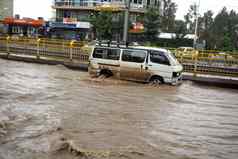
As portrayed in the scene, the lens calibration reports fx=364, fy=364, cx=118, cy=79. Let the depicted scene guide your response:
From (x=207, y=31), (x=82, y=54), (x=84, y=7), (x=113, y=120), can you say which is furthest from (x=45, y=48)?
(x=207, y=31)

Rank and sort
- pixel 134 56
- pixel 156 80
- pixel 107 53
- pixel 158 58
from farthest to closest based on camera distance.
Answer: pixel 107 53, pixel 134 56, pixel 156 80, pixel 158 58

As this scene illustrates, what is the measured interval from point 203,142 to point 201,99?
5674 mm

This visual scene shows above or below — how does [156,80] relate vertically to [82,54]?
below

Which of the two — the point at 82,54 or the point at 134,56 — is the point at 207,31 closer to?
the point at 82,54

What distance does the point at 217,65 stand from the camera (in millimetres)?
17688

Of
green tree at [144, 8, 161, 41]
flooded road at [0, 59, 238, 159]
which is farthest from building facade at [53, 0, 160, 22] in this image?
flooded road at [0, 59, 238, 159]

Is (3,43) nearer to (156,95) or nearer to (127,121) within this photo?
(156,95)

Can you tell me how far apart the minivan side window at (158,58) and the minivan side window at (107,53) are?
150 cm

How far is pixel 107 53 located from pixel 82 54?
217 inches

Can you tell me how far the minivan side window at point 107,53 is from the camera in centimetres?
1548

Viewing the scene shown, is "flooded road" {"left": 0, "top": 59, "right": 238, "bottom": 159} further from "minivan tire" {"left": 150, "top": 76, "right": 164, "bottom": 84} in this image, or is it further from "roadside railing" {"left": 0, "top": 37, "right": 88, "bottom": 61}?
"roadside railing" {"left": 0, "top": 37, "right": 88, "bottom": 61}

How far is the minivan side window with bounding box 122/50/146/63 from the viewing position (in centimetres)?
1500

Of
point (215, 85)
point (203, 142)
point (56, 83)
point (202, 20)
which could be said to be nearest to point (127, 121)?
point (203, 142)

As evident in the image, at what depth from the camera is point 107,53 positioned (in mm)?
15617
